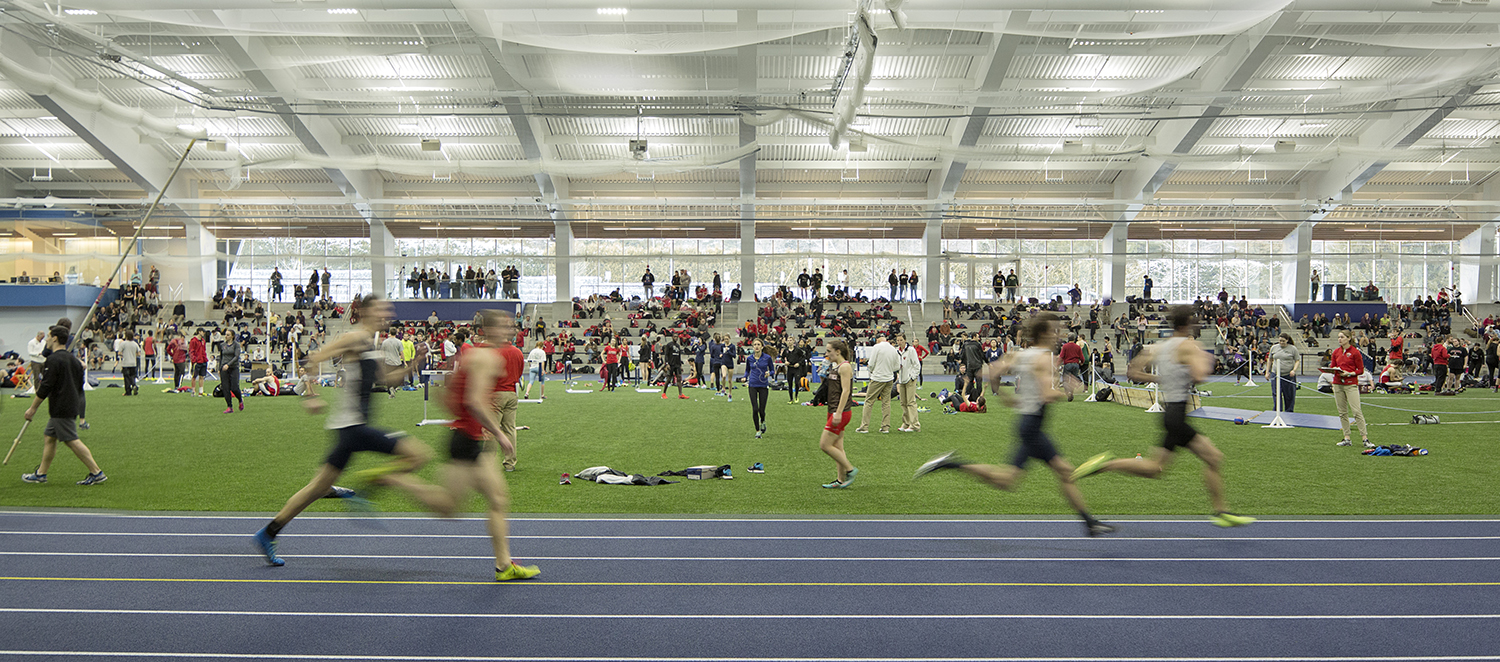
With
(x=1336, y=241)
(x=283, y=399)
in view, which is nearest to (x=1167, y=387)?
(x=283, y=399)

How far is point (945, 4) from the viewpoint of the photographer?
14.5 metres

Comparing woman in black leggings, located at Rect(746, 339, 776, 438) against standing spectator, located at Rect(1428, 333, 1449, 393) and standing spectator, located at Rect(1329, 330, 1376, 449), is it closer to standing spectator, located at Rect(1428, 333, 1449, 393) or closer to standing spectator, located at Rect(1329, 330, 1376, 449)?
standing spectator, located at Rect(1329, 330, 1376, 449)

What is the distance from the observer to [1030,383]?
5496mm

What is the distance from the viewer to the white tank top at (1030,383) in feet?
17.9

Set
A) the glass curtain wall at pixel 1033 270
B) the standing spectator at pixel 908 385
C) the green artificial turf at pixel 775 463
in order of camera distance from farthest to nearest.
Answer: the glass curtain wall at pixel 1033 270
the standing spectator at pixel 908 385
the green artificial turf at pixel 775 463

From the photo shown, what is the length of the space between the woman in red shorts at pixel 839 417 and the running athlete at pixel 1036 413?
171 cm

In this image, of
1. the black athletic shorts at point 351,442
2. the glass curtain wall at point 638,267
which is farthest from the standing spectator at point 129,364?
the glass curtain wall at point 638,267

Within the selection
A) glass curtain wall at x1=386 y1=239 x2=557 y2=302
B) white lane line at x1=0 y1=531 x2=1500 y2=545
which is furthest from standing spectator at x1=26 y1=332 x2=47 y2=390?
glass curtain wall at x1=386 y1=239 x2=557 y2=302

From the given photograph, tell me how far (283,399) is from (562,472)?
37.5 ft

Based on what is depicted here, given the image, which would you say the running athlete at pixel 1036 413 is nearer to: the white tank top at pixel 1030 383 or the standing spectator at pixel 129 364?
the white tank top at pixel 1030 383

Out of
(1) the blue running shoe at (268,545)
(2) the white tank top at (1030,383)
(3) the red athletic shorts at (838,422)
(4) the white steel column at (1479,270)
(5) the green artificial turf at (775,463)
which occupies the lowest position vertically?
(5) the green artificial turf at (775,463)

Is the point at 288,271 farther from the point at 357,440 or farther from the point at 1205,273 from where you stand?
the point at 1205,273

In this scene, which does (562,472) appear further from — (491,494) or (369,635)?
(369,635)

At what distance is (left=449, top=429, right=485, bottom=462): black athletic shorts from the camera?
4602mm
